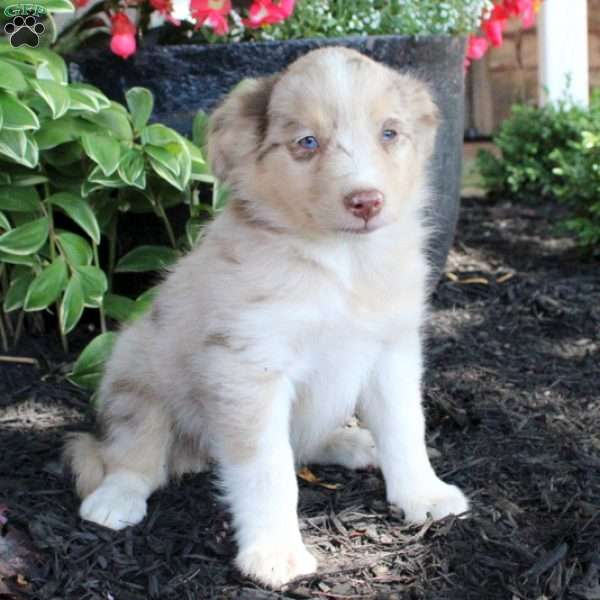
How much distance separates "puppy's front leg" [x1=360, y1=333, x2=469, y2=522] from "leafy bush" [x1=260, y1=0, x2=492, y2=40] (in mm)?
2109

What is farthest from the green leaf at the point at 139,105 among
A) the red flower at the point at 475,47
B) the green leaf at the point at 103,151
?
the red flower at the point at 475,47

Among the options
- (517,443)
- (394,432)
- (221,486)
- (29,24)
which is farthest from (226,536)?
(29,24)

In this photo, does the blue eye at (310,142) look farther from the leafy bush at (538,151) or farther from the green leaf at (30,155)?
the leafy bush at (538,151)

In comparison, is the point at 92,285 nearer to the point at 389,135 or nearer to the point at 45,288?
the point at 45,288

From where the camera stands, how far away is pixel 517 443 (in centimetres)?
323

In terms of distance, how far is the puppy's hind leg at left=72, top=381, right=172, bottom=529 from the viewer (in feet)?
9.50

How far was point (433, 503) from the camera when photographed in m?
2.76

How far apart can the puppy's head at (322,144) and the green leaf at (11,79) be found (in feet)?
2.95

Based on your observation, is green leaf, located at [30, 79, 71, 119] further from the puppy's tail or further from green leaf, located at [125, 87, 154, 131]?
the puppy's tail

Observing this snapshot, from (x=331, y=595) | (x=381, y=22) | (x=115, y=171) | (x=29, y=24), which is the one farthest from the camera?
(x=381, y=22)

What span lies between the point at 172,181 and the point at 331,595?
177 cm

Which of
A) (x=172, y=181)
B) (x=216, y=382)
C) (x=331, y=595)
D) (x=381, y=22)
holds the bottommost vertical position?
(x=331, y=595)

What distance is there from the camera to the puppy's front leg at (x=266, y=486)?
2480mm

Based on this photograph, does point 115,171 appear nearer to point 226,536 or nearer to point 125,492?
point 125,492
